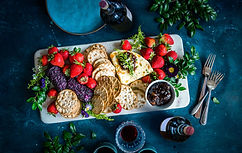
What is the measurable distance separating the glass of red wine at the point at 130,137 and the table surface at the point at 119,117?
97 millimetres

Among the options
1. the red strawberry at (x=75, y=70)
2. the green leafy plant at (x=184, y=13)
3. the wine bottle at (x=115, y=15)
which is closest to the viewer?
the wine bottle at (x=115, y=15)

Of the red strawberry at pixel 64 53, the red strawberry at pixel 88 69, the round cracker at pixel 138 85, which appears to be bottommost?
the round cracker at pixel 138 85

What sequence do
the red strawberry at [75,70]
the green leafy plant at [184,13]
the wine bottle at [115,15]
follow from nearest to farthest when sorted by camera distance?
the wine bottle at [115,15] < the red strawberry at [75,70] < the green leafy plant at [184,13]

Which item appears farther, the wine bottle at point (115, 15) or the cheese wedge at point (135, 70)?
the cheese wedge at point (135, 70)

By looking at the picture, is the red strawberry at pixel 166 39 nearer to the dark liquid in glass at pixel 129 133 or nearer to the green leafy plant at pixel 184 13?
the green leafy plant at pixel 184 13

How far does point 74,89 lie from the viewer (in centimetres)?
156

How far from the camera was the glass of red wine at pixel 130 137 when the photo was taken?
5.01 feet

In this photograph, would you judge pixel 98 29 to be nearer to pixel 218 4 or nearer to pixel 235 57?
pixel 218 4

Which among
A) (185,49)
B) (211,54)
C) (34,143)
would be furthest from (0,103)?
(211,54)

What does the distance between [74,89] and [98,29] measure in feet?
1.54

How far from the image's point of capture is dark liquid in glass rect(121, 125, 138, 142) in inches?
60.7

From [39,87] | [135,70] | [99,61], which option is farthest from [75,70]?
[135,70]

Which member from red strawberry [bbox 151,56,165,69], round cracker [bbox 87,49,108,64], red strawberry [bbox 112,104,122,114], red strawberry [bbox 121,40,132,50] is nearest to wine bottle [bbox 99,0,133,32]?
red strawberry [bbox 121,40,132,50]

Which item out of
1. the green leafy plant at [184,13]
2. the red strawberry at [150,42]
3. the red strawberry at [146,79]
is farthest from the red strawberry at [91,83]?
the green leafy plant at [184,13]
